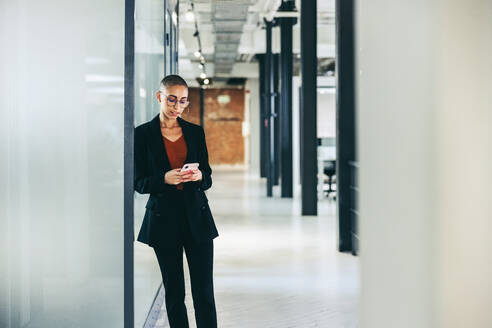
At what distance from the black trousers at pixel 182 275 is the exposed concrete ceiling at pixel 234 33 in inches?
344

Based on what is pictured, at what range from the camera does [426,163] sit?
1.26m

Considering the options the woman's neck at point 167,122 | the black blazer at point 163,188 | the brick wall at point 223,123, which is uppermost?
the brick wall at point 223,123

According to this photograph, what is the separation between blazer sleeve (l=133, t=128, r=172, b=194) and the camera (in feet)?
10.9

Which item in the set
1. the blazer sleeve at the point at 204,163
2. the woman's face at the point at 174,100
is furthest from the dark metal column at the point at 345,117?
the woman's face at the point at 174,100

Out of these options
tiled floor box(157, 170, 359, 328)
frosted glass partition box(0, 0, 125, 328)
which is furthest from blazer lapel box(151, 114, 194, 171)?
tiled floor box(157, 170, 359, 328)

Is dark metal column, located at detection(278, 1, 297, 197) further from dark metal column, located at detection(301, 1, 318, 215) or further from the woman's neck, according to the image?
the woman's neck

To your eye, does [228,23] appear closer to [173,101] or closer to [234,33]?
[234,33]

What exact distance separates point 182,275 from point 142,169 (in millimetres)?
603

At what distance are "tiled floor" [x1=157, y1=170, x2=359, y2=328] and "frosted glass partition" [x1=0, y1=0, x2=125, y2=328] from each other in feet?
5.70

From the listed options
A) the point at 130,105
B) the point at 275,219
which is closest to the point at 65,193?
the point at 130,105

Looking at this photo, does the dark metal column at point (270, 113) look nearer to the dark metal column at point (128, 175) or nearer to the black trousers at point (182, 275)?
the black trousers at point (182, 275)

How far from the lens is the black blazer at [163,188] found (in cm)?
331

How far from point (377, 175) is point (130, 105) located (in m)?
2.23

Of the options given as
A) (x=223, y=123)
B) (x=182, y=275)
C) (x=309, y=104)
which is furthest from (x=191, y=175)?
(x=223, y=123)
